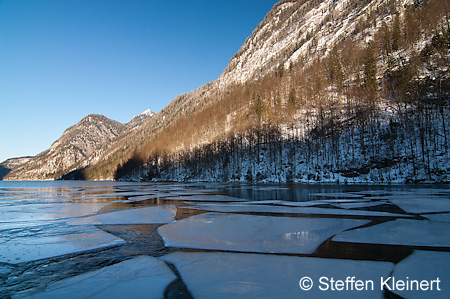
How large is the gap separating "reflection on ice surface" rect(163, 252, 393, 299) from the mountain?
38.9 meters

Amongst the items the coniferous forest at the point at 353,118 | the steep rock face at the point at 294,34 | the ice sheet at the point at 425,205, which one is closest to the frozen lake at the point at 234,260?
the ice sheet at the point at 425,205

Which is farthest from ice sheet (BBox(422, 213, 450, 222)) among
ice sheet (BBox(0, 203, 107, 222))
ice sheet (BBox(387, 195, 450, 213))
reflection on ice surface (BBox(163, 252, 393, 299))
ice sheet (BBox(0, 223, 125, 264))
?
ice sheet (BBox(0, 203, 107, 222))

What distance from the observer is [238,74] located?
482 feet

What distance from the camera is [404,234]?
6.85 meters

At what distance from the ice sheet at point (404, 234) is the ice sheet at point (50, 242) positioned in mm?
7472

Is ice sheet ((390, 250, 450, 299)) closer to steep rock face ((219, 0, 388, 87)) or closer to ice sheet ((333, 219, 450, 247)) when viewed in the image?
ice sheet ((333, 219, 450, 247))

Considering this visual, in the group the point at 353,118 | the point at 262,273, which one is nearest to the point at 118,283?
the point at 262,273

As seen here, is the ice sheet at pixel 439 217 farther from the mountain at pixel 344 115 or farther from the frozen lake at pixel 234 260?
the mountain at pixel 344 115

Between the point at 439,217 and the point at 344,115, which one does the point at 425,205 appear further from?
the point at 344,115

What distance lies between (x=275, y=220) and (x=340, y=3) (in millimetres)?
138082

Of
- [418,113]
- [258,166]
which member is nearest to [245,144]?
[258,166]

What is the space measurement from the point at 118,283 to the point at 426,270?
5.92 metres

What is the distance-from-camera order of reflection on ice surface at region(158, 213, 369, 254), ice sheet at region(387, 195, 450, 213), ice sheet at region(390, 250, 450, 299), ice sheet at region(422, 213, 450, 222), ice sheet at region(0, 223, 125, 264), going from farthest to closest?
ice sheet at region(387, 195, 450, 213) → ice sheet at region(422, 213, 450, 222) → reflection on ice surface at region(158, 213, 369, 254) → ice sheet at region(0, 223, 125, 264) → ice sheet at region(390, 250, 450, 299)

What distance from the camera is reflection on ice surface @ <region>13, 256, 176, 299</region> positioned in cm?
361
